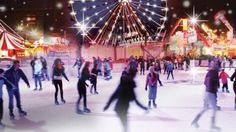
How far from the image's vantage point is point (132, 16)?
90.3 ft

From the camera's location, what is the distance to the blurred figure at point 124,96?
7199 millimetres

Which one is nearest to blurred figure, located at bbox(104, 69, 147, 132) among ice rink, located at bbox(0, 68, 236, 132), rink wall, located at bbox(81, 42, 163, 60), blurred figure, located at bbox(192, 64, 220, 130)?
ice rink, located at bbox(0, 68, 236, 132)

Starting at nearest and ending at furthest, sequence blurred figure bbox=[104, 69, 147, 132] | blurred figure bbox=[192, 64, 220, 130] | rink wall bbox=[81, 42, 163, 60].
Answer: blurred figure bbox=[104, 69, 147, 132] → blurred figure bbox=[192, 64, 220, 130] → rink wall bbox=[81, 42, 163, 60]

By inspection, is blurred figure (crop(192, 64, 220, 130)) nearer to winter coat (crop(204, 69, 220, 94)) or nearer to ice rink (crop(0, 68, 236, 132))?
winter coat (crop(204, 69, 220, 94))

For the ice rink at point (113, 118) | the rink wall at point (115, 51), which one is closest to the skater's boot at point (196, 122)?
the ice rink at point (113, 118)

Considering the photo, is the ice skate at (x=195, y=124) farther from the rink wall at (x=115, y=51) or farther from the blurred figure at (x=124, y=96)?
the rink wall at (x=115, y=51)

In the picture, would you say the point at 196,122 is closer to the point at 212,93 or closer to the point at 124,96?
the point at 212,93

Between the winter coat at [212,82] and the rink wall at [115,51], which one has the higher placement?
the rink wall at [115,51]

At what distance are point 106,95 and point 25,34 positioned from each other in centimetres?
6072

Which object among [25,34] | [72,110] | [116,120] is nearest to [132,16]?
[72,110]

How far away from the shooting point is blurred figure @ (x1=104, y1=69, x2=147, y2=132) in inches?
283

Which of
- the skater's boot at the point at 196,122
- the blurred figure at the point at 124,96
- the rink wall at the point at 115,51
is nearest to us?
the blurred figure at the point at 124,96

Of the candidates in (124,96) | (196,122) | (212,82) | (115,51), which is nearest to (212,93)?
(212,82)

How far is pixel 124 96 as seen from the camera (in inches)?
285
